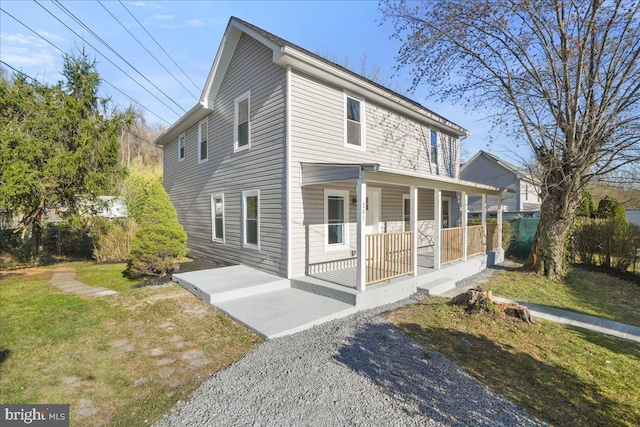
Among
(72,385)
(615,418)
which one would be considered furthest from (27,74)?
(615,418)

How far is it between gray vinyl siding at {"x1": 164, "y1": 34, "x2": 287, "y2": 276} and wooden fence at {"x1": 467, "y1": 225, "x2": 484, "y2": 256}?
20.2ft

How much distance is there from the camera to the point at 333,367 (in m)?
3.44

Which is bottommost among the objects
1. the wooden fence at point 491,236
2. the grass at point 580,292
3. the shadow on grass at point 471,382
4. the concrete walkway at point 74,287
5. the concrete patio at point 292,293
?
the grass at point 580,292

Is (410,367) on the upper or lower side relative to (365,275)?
lower

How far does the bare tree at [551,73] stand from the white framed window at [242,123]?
5011 mm

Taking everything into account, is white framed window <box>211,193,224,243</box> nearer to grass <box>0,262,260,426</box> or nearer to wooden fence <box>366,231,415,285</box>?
grass <box>0,262,260,426</box>

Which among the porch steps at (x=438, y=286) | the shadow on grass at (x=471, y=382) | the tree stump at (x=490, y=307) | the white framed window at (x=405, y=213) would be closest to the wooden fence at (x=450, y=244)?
the porch steps at (x=438, y=286)

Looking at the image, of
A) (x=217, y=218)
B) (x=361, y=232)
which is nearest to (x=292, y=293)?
(x=361, y=232)

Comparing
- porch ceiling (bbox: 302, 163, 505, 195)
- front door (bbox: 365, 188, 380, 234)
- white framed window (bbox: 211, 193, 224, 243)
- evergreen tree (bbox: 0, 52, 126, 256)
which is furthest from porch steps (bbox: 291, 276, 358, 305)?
evergreen tree (bbox: 0, 52, 126, 256)

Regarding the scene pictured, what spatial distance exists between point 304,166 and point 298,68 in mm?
2261

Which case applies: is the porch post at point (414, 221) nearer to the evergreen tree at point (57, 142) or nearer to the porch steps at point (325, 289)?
the porch steps at point (325, 289)

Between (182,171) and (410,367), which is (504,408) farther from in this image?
(182,171)

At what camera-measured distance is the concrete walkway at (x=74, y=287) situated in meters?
7.01

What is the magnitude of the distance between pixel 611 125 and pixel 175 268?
40.4ft
